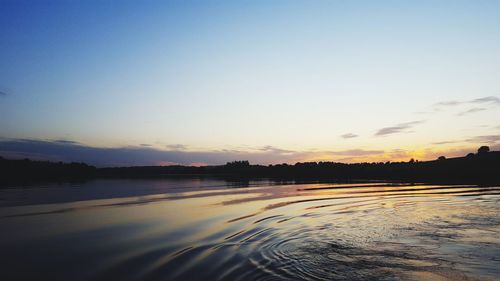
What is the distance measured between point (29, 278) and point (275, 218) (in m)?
13.0

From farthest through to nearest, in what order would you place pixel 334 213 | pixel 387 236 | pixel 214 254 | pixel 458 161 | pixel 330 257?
pixel 458 161 → pixel 334 213 → pixel 387 236 → pixel 214 254 → pixel 330 257

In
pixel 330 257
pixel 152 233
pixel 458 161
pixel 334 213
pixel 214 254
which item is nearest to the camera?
pixel 330 257

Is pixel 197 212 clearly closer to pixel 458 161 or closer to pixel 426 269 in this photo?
pixel 426 269

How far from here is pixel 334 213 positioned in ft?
72.9

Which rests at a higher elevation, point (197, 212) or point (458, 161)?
point (458, 161)

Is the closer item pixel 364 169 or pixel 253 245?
pixel 253 245

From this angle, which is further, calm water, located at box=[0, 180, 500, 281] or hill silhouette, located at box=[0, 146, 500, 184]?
hill silhouette, located at box=[0, 146, 500, 184]

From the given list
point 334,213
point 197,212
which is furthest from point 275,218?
point 197,212

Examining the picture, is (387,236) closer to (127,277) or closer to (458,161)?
(127,277)

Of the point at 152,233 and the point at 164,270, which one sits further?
the point at 152,233

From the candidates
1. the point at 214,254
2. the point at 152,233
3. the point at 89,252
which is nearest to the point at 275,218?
the point at 152,233

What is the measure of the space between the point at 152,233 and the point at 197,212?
7318mm

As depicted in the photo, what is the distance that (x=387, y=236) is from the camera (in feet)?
47.2

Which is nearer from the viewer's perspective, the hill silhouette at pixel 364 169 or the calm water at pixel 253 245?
the calm water at pixel 253 245
